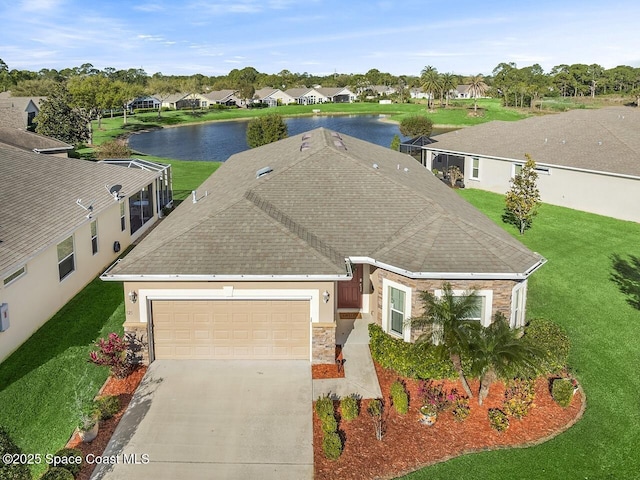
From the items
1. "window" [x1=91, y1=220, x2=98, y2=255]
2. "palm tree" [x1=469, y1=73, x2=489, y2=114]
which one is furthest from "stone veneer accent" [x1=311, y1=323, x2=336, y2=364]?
"palm tree" [x1=469, y1=73, x2=489, y2=114]

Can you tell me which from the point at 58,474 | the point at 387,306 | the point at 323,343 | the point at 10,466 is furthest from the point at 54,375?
the point at 387,306

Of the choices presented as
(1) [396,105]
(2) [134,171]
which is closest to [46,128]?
(2) [134,171]

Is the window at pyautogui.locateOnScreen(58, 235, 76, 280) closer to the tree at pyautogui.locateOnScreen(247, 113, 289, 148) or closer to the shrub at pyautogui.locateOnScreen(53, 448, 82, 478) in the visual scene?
the shrub at pyautogui.locateOnScreen(53, 448, 82, 478)

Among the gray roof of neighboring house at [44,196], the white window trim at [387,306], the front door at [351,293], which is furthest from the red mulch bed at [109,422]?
the white window trim at [387,306]

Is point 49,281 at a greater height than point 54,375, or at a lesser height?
greater

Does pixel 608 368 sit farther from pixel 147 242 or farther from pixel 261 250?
pixel 147 242

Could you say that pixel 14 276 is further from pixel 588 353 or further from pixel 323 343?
pixel 588 353
